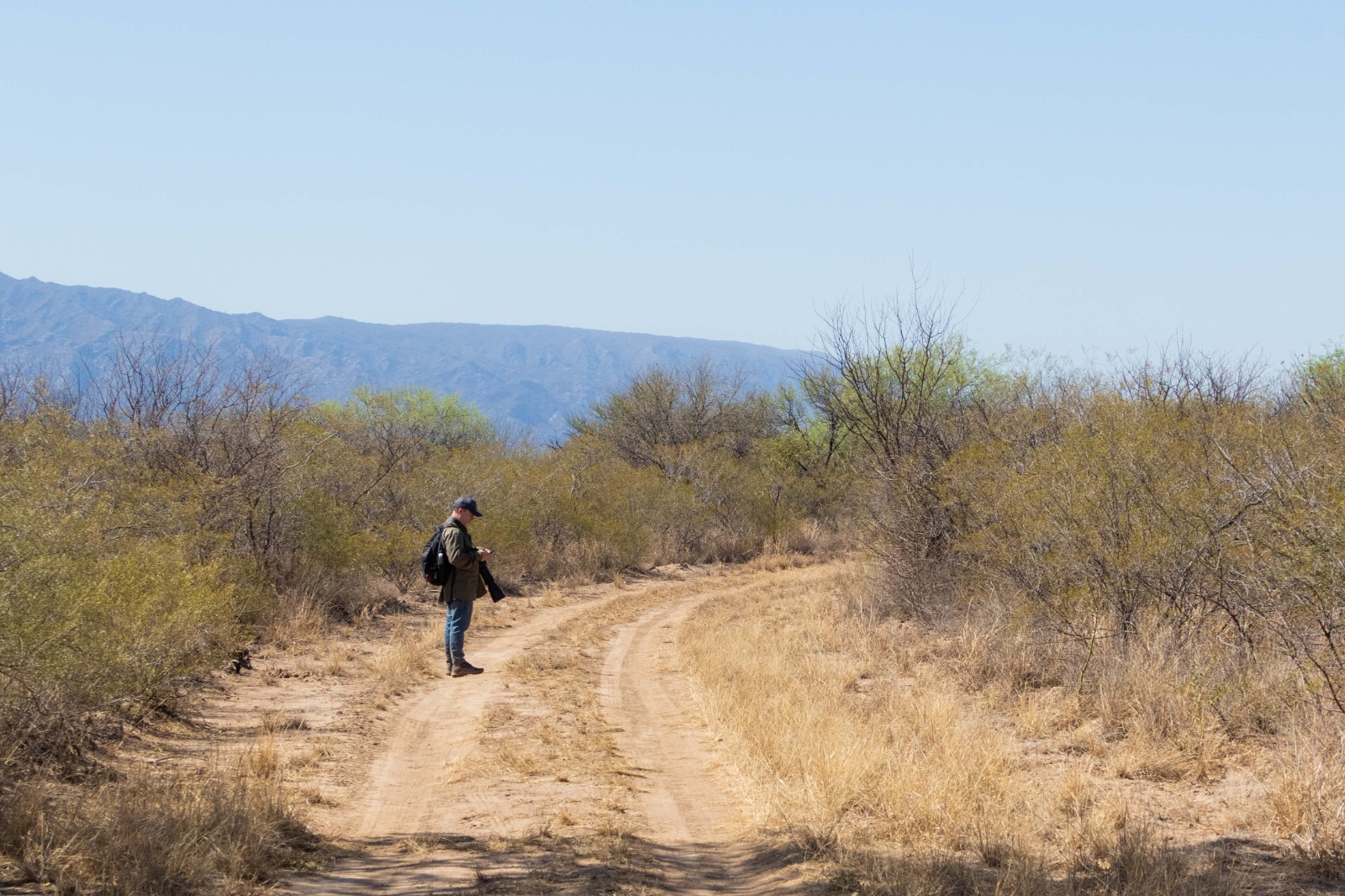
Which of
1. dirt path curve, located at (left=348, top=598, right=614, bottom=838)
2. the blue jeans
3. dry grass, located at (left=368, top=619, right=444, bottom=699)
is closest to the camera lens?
dirt path curve, located at (left=348, top=598, right=614, bottom=838)

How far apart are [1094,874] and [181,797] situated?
4.55 meters

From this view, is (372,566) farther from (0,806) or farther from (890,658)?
(0,806)

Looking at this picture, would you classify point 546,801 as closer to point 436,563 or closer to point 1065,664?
point 436,563

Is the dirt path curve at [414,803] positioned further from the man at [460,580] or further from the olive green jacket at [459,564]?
the olive green jacket at [459,564]

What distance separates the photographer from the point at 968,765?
21.4 ft

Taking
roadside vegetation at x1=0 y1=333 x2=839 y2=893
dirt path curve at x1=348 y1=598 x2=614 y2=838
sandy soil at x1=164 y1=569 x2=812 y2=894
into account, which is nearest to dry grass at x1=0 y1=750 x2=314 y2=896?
roadside vegetation at x1=0 y1=333 x2=839 y2=893

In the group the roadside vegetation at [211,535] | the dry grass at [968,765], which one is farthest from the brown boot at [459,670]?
the dry grass at [968,765]

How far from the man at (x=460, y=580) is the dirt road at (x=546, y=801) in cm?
32

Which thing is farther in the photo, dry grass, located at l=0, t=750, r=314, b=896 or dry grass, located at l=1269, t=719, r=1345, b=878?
dry grass, located at l=1269, t=719, r=1345, b=878

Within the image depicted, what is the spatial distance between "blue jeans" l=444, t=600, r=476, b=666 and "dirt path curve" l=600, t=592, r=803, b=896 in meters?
1.59

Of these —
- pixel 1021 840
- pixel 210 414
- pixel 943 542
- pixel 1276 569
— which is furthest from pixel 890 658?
pixel 210 414

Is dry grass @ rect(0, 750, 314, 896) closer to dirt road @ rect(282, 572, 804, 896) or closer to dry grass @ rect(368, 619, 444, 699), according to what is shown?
dirt road @ rect(282, 572, 804, 896)

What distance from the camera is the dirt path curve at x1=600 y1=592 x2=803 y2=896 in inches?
206

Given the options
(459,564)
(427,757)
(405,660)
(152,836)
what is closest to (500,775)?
(427,757)
